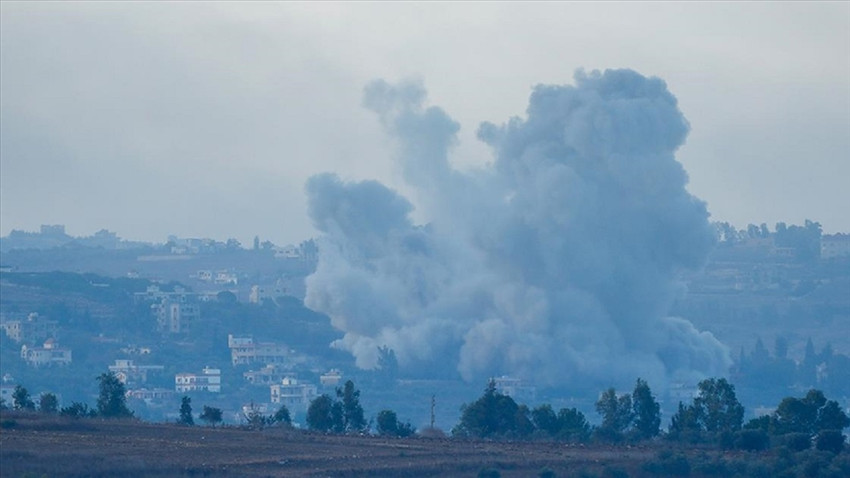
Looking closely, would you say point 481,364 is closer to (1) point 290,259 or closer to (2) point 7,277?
(2) point 7,277

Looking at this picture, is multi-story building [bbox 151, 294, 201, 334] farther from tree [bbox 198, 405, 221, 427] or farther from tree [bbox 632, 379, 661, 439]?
tree [bbox 198, 405, 221, 427]

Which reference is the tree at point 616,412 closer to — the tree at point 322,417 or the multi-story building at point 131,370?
the tree at point 322,417

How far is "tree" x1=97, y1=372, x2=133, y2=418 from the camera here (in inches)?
2339

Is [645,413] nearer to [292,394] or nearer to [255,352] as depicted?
[292,394]

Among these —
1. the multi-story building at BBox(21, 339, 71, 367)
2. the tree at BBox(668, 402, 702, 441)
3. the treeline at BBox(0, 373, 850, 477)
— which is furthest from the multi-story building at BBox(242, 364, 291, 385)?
the tree at BBox(668, 402, 702, 441)

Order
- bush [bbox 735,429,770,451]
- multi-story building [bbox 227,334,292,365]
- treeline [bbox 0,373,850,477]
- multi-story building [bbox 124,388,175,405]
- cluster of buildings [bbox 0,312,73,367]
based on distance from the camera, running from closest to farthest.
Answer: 1. treeline [bbox 0,373,850,477]
2. bush [bbox 735,429,770,451]
3. multi-story building [bbox 124,388,175,405]
4. cluster of buildings [bbox 0,312,73,367]
5. multi-story building [bbox 227,334,292,365]

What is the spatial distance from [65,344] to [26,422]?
83375 mm

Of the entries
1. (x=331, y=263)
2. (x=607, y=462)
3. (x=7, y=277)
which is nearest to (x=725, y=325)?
(x=331, y=263)

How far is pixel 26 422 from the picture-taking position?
48.6 m

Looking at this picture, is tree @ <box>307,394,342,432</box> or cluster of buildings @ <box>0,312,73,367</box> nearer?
tree @ <box>307,394,342,432</box>

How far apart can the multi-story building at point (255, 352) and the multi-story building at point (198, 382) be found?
9.78 m

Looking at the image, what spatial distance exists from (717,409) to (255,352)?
72.5m

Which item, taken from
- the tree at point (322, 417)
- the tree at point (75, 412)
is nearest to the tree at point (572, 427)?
the tree at point (322, 417)

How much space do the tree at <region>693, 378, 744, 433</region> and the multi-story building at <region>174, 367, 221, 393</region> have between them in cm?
5652
